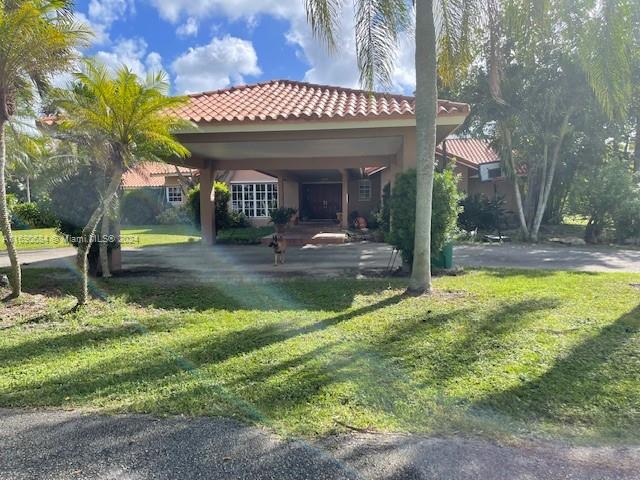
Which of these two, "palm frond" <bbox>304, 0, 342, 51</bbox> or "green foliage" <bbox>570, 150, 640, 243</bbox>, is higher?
"palm frond" <bbox>304, 0, 342, 51</bbox>

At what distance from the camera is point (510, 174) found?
18.6m

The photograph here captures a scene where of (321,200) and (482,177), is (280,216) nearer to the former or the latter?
(321,200)

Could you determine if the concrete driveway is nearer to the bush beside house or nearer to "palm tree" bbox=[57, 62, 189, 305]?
"palm tree" bbox=[57, 62, 189, 305]

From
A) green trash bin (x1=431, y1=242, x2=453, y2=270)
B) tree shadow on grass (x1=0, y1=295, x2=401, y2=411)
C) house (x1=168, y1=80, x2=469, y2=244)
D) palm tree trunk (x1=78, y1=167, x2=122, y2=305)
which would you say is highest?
house (x1=168, y1=80, x2=469, y2=244)

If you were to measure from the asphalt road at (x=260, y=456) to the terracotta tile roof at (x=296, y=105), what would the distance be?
21.8 ft

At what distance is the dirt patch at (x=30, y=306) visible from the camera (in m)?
6.34

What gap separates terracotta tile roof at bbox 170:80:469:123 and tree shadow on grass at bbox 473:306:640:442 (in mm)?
5300

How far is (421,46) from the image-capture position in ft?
23.4

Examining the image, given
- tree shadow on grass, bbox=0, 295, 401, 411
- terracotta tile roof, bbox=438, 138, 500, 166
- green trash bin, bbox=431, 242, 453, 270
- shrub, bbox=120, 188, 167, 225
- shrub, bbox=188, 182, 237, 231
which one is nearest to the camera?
tree shadow on grass, bbox=0, 295, 401, 411

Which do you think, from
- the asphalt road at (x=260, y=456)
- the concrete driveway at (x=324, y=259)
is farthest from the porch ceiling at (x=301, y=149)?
the asphalt road at (x=260, y=456)

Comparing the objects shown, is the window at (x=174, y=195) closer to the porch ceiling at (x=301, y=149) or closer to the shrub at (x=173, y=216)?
the shrub at (x=173, y=216)

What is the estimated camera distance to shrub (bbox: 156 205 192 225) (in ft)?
89.0

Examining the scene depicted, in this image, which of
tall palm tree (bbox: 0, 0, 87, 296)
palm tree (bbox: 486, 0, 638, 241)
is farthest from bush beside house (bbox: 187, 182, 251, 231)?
palm tree (bbox: 486, 0, 638, 241)

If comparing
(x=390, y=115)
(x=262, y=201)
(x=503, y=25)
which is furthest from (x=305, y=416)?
(x=262, y=201)
